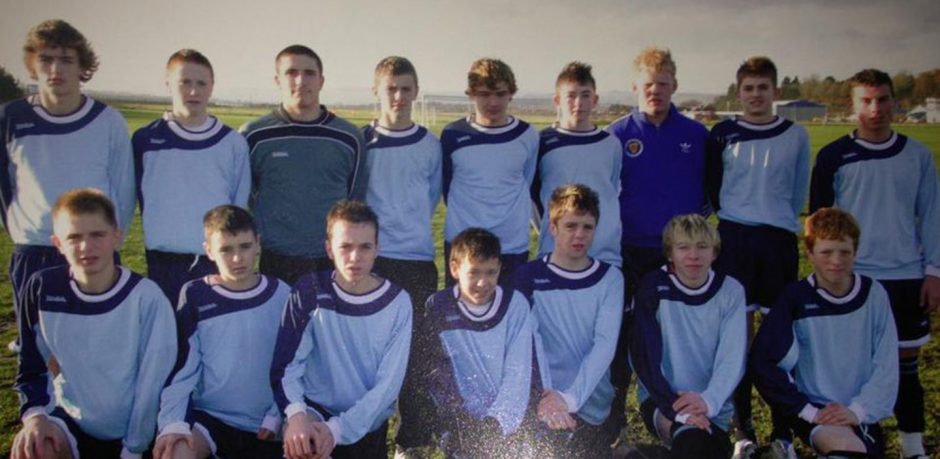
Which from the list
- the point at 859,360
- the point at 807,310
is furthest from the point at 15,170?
the point at 859,360

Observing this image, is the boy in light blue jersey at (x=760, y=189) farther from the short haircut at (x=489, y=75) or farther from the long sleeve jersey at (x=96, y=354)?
the long sleeve jersey at (x=96, y=354)

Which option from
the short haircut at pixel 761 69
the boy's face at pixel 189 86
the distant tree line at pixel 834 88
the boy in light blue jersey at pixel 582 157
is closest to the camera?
the boy's face at pixel 189 86

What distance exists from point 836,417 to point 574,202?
1410mm

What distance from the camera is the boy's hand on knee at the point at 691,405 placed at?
2703 millimetres

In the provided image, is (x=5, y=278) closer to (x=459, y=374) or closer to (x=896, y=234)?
(x=459, y=374)

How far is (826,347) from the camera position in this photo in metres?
2.90

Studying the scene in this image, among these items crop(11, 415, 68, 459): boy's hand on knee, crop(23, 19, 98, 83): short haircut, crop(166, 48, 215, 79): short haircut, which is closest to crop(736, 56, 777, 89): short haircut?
crop(166, 48, 215, 79): short haircut

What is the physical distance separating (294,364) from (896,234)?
3030 millimetres

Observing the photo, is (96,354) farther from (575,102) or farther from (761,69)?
(761,69)

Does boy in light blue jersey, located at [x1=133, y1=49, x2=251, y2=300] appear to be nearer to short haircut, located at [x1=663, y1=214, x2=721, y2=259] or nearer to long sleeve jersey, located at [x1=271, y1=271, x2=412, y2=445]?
long sleeve jersey, located at [x1=271, y1=271, x2=412, y2=445]

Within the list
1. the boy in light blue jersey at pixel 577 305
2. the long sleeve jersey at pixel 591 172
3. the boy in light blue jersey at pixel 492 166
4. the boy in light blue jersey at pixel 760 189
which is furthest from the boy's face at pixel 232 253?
the boy in light blue jersey at pixel 760 189

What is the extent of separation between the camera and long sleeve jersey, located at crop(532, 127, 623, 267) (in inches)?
133

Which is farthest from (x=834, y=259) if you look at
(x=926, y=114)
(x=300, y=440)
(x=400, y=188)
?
(x=926, y=114)

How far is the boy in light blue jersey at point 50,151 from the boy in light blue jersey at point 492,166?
159 centimetres
